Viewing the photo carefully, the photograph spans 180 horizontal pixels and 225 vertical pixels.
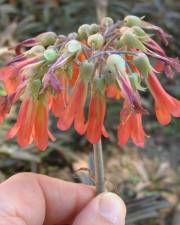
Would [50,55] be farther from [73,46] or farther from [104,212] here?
[104,212]

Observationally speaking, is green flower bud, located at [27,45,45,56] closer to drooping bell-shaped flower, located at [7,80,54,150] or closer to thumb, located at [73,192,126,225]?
drooping bell-shaped flower, located at [7,80,54,150]

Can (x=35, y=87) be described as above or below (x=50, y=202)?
above

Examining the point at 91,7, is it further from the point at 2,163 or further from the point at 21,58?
the point at 21,58

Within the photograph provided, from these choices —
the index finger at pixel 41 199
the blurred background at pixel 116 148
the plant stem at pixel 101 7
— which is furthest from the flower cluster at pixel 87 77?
the plant stem at pixel 101 7

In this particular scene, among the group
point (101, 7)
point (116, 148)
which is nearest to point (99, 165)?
point (116, 148)

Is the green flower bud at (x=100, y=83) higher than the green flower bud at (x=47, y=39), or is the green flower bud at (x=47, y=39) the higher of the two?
the green flower bud at (x=47, y=39)

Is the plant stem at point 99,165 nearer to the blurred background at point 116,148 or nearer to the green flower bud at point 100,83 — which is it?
the green flower bud at point 100,83
